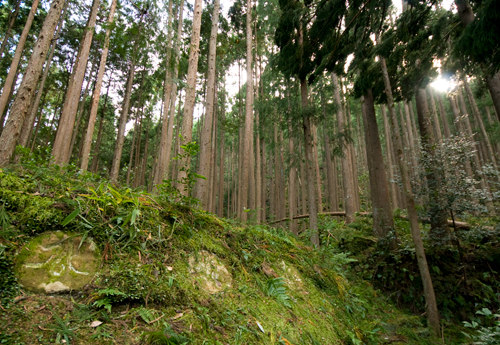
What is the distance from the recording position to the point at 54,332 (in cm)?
122

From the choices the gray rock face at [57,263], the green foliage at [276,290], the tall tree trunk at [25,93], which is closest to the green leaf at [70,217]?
the gray rock face at [57,263]

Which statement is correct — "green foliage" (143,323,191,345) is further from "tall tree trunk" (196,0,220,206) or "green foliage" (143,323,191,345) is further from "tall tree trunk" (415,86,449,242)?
"tall tree trunk" (415,86,449,242)

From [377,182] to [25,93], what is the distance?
1023 centimetres

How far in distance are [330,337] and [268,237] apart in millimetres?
1529

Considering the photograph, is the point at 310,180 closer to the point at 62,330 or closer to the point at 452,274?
the point at 452,274

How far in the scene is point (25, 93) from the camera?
14.4 ft

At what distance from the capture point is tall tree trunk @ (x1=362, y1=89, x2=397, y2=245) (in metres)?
8.29

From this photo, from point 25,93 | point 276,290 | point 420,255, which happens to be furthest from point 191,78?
point 420,255

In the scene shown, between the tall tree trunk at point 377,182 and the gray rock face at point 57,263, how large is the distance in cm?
877

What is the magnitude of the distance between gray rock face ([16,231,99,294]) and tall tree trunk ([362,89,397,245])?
28.8ft

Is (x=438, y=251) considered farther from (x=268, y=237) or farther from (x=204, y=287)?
(x=204, y=287)

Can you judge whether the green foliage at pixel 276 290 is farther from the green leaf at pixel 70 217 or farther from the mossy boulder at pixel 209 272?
the green leaf at pixel 70 217

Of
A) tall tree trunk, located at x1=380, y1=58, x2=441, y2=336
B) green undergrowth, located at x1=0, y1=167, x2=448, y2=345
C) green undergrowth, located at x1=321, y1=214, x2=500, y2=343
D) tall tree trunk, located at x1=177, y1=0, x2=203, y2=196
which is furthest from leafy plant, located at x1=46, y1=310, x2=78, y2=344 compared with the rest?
tall tree trunk, located at x1=177, y1=0, x2=203, y2=196

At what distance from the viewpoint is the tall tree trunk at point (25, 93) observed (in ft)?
13.2
